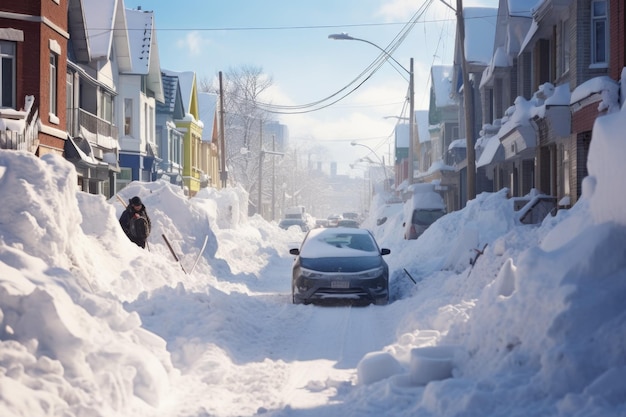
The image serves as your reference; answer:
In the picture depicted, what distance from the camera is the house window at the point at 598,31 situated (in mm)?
17781

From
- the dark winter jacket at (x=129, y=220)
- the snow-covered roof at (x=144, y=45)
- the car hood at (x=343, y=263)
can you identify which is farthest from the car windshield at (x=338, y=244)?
the snow-covered roof at (x=144, y=45)

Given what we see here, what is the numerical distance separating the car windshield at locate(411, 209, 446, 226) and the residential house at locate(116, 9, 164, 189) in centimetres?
1408

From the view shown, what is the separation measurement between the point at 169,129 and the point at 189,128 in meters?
4.68

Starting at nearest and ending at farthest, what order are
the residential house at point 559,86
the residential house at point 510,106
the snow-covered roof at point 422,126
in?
the residential house at point 559,86, the residential house at point 510,106, the snow-covered roof at point 422,126

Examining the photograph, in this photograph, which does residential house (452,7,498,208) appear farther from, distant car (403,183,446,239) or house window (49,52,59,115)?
house window (49,52,59,115)

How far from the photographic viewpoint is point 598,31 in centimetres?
1788

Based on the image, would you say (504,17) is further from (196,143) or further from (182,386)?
(196,143)

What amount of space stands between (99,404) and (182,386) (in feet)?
6.07

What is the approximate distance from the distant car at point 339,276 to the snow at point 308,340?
1.93m

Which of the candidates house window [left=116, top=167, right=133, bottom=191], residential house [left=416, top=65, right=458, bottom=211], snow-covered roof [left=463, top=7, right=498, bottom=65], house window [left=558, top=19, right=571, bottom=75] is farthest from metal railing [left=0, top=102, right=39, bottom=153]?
residential house [left=416, top=65, right=458, bottom=211]

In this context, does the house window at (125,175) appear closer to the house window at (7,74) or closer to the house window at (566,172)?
the house window at (7,74)

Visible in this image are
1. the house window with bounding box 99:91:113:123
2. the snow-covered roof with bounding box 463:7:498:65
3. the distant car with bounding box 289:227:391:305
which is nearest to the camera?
the distant car with bounding box 289:227:391:305

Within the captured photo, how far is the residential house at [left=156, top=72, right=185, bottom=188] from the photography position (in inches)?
1678

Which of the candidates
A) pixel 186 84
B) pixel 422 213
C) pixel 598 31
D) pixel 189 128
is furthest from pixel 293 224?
pixel 598 31
